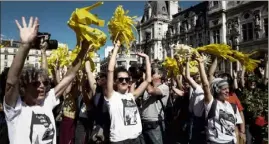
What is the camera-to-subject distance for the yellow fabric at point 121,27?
15.3 feet


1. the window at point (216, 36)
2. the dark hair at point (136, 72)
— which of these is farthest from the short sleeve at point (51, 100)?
the window at point (216, 36)

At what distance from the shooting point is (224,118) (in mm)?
4621

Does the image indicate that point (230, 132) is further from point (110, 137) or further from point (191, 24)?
point (191, 24)

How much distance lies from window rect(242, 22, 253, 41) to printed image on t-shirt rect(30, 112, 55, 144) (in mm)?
42763

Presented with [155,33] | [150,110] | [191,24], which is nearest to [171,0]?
[155,33]

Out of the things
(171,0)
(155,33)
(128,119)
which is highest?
(171,0)

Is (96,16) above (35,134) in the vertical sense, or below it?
above

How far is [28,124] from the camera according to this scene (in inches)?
113

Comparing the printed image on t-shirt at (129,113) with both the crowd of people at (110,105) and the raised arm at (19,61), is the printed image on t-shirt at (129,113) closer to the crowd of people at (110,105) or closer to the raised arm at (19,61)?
the crowd of people at (110,105)

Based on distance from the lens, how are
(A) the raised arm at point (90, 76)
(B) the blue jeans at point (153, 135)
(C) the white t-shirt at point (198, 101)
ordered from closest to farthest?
(C) the white t-shirt at point (198, 101) → (A) the raised arm at point (90, 76) → (B) the blue jeans at point (153, 135)

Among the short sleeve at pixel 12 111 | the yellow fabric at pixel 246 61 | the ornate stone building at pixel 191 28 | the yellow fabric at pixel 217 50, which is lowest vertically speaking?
the short sleeve at pixel 12 111

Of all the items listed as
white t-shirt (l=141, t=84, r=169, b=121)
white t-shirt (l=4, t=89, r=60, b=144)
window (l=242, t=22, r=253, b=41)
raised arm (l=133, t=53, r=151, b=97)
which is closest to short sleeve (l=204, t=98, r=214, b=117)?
raised arm (l=133, t=53, r=151, b=97)

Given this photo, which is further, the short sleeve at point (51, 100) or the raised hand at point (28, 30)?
the short sleeve at point (51, 100)

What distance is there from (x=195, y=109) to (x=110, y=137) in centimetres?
157
